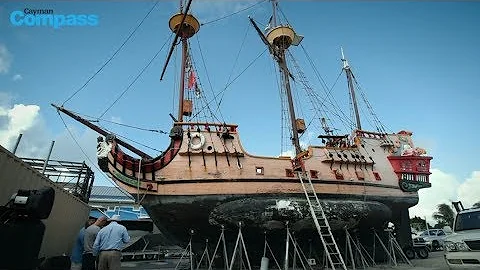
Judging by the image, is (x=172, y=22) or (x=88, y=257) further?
(x=172, y=22)

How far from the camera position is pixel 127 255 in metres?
19.7

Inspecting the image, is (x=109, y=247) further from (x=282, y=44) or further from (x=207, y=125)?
(x=282, y=44)

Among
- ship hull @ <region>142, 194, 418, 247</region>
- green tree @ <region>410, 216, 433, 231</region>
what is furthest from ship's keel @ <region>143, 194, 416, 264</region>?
green tree @ <region>410, 216, 433, 231</region>

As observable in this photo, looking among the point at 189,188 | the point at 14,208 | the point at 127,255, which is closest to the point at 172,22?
the point at 189,188

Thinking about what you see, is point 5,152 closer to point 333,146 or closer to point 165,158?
point 165,158

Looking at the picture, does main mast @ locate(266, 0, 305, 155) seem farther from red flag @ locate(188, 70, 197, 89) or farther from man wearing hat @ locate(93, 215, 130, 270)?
man wearing hat @ locate(93, 215, 130, 270)

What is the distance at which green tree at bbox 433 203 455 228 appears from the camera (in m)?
60.6

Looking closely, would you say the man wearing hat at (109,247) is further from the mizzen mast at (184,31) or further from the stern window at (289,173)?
the mizzen mast at (184,31)

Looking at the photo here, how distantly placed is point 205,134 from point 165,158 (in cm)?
212

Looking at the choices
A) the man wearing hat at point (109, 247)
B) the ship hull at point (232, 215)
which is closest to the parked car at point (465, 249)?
the ship hull at point (232, 215)

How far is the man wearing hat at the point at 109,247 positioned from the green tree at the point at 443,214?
70.4 meters

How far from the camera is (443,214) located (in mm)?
62969

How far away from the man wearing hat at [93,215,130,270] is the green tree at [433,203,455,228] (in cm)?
7044

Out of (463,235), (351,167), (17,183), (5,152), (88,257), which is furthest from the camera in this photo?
(351,167)
